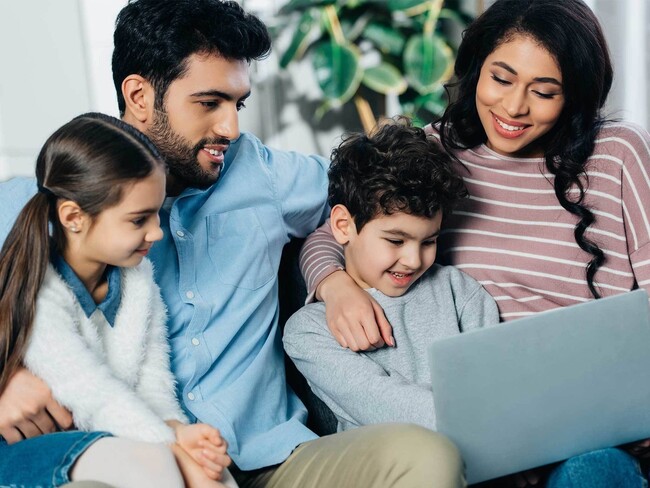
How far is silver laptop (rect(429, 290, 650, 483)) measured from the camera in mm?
1220

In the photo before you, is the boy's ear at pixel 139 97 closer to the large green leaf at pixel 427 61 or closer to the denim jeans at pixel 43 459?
the denim jeans at pixel 43 459

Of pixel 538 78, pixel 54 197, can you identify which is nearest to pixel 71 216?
pixel 54 197

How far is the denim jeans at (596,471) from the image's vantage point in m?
1.33

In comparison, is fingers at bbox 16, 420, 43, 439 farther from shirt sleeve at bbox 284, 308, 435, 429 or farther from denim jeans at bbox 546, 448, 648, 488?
denim jeans at bbox 546, 448, 648, 488

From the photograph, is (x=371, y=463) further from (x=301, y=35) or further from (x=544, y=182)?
(x=301, y=35)

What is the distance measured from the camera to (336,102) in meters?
3.41

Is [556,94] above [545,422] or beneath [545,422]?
above

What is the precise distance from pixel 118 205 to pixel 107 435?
0.34 m

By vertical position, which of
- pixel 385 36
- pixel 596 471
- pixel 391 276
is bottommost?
pixel 596 471

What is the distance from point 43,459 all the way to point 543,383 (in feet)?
2.33

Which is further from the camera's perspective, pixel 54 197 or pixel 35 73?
pixel 35 73

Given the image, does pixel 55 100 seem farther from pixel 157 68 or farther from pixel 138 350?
pixel 138 350

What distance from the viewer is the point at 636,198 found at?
1.64 m

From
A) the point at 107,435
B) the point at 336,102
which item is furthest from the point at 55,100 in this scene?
the point at 107,435
